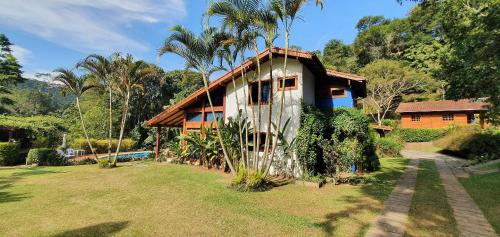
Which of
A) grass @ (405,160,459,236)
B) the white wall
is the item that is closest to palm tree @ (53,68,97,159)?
the white wall

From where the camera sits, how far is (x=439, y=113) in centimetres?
3550

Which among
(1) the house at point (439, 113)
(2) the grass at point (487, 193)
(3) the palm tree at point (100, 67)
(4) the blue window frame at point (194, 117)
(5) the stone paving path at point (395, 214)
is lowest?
(5) the stone paving path at point (395, 214)

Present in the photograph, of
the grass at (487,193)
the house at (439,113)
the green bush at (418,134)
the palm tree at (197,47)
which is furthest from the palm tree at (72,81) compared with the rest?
the house at (439,113)

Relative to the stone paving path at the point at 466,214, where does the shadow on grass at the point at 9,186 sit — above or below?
below

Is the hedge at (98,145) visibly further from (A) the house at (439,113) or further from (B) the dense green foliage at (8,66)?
(A) the house at (439,113)

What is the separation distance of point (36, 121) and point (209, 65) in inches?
929

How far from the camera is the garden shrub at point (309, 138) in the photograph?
39.9ft

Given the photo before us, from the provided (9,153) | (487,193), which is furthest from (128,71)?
(487,193)

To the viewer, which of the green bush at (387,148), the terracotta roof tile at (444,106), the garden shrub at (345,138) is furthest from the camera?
the terracotta roof tile at (444,106)

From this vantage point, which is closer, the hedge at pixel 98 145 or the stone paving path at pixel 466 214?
the stone paving path at pixel 466 214

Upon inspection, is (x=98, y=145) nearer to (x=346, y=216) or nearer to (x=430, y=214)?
(x=346, y=216)

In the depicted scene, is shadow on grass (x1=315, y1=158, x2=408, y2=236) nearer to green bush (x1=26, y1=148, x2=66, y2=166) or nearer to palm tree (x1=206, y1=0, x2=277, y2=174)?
palm tree (x1=206, y1=0, x2=277, y2=174)

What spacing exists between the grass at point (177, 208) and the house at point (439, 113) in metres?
28.9

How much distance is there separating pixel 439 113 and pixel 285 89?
31.9m
